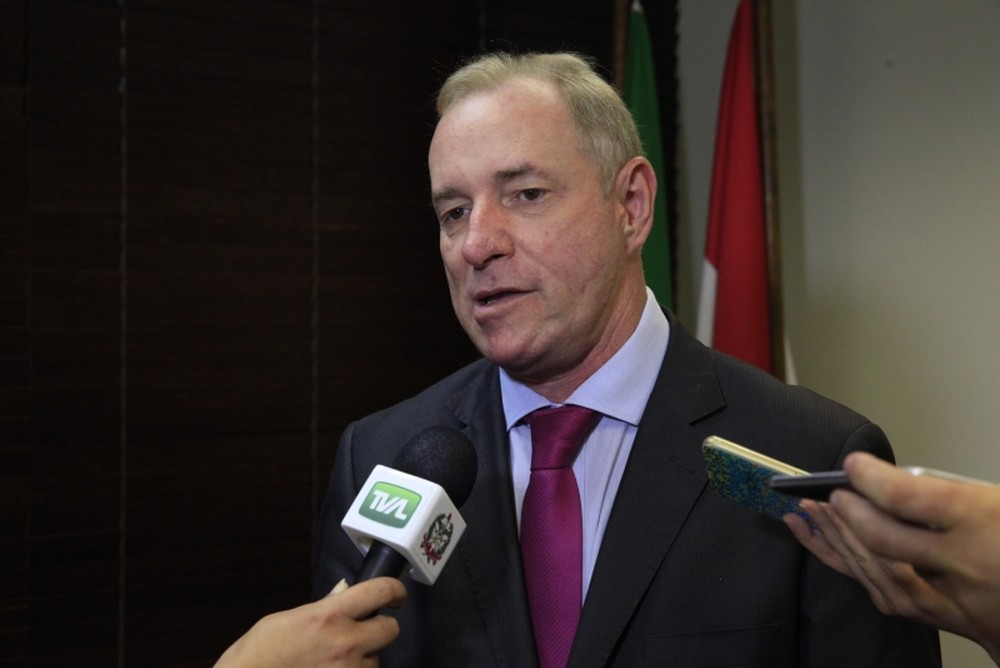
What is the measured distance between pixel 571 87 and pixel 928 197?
5.64ft

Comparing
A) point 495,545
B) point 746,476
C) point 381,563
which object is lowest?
point 495,545

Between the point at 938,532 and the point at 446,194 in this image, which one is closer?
the point at 938,532

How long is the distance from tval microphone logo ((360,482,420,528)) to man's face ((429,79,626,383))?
0.40 meters

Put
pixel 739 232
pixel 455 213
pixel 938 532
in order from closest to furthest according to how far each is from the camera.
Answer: pixel 938 532 < pixel 455 213 < pixel 739 232

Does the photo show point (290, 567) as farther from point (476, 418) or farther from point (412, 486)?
point (412, 486)

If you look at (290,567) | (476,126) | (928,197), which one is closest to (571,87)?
(476,126)

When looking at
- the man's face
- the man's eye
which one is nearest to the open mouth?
the man's face

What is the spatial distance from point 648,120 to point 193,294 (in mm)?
1587

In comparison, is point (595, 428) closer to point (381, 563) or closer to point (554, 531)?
point (554, 531)

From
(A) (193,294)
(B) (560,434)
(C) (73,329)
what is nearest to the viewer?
(B) (560,434)

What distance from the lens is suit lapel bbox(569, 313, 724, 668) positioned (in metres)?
1.31

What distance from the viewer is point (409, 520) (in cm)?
108

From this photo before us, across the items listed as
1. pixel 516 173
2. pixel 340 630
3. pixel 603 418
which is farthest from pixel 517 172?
pixel 340 630

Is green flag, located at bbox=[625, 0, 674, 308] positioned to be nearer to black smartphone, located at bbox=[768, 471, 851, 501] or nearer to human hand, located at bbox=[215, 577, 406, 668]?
human hand, located at bbox=[215, 577, 406, 668]
